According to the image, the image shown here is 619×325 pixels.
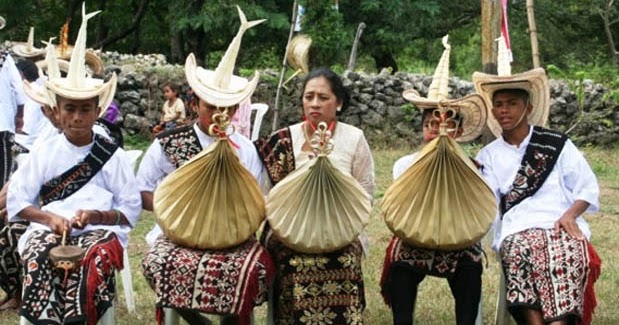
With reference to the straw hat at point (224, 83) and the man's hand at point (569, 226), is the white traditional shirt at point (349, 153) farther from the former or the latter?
the man's hand at point (569, 226)

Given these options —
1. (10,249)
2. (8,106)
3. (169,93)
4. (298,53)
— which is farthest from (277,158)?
(169,93)

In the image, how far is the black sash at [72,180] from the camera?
15.3 ft

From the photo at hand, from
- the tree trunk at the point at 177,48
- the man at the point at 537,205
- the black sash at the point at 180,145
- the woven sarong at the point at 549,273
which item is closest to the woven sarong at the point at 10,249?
the black sash at the point at 180,145

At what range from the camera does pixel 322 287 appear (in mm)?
4516

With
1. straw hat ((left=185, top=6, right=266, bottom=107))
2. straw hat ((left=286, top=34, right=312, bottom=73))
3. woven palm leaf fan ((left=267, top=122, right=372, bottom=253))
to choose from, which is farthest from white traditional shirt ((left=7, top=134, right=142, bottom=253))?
straw hat ((left=286, top=34, right=312, bottom=73))

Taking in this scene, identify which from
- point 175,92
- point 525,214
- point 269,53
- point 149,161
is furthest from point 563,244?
point 269,53

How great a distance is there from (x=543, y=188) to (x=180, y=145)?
1787mm

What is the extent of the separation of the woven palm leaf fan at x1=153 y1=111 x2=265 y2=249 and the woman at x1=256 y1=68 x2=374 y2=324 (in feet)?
1.02

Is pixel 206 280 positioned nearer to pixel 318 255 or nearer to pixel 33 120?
pixel 318 255

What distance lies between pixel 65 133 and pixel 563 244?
2.38 metres

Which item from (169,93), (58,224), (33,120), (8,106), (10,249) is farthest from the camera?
(169,93)

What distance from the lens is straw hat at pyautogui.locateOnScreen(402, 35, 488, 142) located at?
4867 mm

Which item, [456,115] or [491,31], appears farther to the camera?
[491,31]

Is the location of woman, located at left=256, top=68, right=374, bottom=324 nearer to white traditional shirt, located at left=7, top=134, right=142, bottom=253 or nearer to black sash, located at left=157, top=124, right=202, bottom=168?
black sash, located at left=157, top=124, right=202, bottom=168
